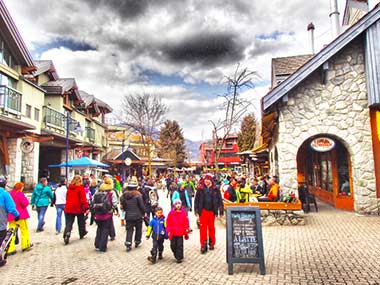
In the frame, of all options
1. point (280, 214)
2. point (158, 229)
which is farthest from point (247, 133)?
point (158, 229)

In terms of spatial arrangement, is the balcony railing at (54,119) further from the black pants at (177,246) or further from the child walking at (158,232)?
the black pants at (177,246)

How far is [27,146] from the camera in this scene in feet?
55.4

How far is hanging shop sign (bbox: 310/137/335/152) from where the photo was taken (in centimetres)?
1081

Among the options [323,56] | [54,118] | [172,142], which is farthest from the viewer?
[172,142]

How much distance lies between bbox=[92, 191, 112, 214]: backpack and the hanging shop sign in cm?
783

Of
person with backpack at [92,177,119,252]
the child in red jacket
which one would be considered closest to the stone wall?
the child in red jacket

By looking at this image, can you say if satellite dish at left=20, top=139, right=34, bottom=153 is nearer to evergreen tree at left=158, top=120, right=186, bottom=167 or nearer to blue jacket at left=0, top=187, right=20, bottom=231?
blue jacket at left=0, top=187, right=20, bottom=231

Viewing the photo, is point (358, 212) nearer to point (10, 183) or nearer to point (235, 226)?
point (235, 226)

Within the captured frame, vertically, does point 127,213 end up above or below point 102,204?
below

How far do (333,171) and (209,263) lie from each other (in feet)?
30.1

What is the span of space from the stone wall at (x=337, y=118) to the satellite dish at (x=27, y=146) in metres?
14.2

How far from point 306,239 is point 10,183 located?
1502cm

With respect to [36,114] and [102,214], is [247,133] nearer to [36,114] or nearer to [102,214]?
[36,114]

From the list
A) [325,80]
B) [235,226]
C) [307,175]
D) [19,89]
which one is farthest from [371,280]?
[19,89]
